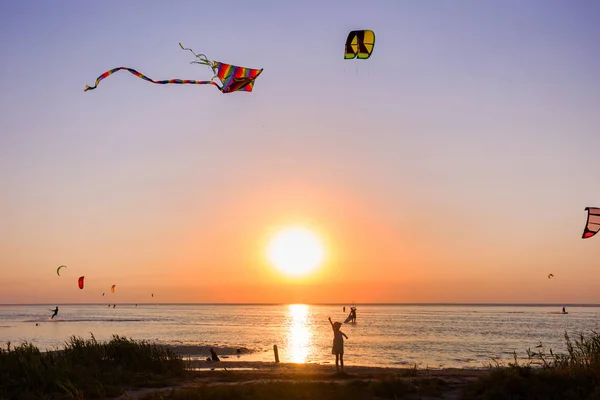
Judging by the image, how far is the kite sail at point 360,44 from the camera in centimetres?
1877

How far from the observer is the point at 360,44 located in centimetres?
1908

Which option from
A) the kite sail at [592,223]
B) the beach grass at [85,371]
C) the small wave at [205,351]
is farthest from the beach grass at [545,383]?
the small wave at [205,351]

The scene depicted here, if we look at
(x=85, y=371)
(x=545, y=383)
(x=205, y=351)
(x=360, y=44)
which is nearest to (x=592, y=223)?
(x=545, y=383)

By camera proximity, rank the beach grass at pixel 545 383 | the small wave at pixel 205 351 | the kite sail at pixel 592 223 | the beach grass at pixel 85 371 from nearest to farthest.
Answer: the beach grass at pixel 545 383 → the beach grass at pixel 85 371 → the kite sail at pixel 592 223 → the small wave at pixel 205 351

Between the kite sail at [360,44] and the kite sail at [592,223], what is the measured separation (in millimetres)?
8638

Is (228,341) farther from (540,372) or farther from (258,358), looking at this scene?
(540,372)

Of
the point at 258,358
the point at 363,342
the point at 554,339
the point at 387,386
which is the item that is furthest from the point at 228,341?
the point at 387,386

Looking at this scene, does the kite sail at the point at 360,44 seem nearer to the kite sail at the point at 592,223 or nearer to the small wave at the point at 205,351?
the kite sail at the point at 592,223

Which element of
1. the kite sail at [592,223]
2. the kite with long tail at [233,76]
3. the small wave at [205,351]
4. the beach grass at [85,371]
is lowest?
the small wave at [205,351]

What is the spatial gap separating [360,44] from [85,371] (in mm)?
13584

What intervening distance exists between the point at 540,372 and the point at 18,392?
14338 mm

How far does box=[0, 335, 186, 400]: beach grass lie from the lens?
16.5 metres

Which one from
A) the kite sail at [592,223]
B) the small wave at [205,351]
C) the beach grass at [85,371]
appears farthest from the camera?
the small wave at [205,351]

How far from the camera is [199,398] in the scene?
14688mm
